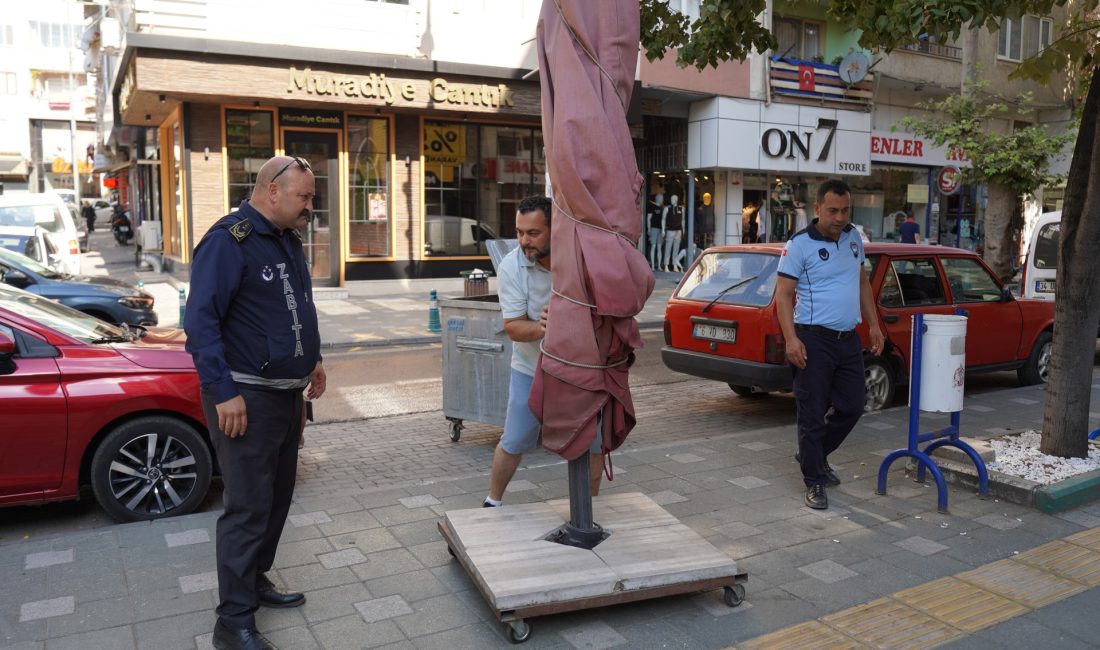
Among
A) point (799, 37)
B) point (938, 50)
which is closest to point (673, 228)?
point (799, 37)

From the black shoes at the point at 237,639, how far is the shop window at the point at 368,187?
1598cm

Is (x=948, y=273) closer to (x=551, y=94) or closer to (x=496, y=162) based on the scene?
(x=551, y=94)

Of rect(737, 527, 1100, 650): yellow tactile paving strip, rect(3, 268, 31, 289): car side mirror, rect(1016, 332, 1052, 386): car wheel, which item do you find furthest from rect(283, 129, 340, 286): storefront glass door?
rect(737, 527, 1100, 650): yellow tactile paving strip

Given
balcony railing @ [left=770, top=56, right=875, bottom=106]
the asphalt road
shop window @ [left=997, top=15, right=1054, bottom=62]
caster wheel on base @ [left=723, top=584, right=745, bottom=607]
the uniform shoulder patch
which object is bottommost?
the asphalt road

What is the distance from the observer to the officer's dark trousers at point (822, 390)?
5.49m

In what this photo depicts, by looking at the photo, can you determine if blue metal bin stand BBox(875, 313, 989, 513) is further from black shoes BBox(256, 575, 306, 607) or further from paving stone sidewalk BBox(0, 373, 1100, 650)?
black shoes BBox(256, 575, 306, 607)

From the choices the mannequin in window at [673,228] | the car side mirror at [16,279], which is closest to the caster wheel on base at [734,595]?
the car side mirror at [16,279]

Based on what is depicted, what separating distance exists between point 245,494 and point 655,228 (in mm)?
20922

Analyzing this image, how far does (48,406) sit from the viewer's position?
16.8 ft

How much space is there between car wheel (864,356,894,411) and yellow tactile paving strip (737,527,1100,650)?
3465mm

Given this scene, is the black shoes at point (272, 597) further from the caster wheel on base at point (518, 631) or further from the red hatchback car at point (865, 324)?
the red hatchback car at point (865, 324)

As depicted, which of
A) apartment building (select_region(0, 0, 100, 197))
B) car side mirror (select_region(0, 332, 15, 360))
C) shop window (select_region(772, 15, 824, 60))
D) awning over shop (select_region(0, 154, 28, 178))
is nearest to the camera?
car side mirror (select_region(0, 332, 15, 360))

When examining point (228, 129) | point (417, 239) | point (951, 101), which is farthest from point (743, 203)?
point (228, 129)

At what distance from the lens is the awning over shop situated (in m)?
58.7
